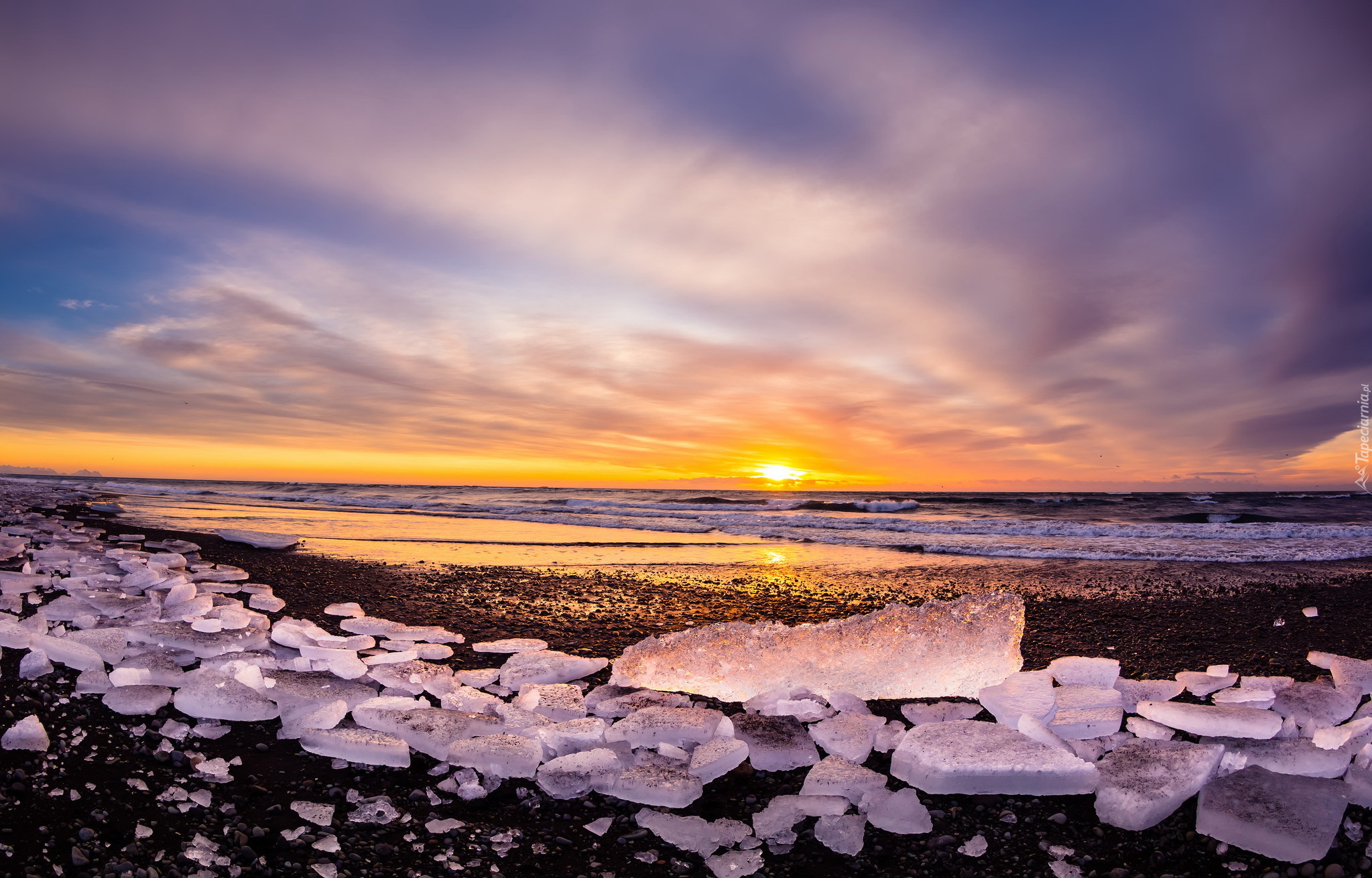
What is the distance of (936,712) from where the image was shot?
308cm

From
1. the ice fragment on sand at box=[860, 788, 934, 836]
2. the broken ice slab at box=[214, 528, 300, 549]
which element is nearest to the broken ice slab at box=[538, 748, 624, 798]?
the ice fragment on sand at box=[860, 788, 934, 836]

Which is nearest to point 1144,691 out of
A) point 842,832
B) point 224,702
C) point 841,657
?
point 841,657

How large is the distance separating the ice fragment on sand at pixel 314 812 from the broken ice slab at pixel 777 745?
1410 mm

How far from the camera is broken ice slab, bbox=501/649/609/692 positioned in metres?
3.48

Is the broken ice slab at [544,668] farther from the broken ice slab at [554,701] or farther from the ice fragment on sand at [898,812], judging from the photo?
the ice fragment on sand at [898,812]

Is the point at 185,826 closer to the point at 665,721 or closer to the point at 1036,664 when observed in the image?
the point at 665,721

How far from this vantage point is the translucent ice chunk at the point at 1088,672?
346 centimetres

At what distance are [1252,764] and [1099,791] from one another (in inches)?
28.8

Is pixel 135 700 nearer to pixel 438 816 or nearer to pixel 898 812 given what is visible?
pixel 438 816

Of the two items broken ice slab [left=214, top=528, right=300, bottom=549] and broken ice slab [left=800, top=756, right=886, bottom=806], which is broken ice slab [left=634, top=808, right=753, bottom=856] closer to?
broken ice slab [left=800, top=756, right=886, bottom=806]

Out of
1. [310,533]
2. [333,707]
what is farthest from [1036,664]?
[310,533]

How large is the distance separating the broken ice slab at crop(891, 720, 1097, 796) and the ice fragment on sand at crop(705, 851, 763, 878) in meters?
0.72

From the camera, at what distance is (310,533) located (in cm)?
1156

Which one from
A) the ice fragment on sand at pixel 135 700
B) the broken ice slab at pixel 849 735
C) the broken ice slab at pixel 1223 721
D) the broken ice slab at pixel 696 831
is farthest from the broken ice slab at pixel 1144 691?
the ice fragment on sand at pixel 135 700
